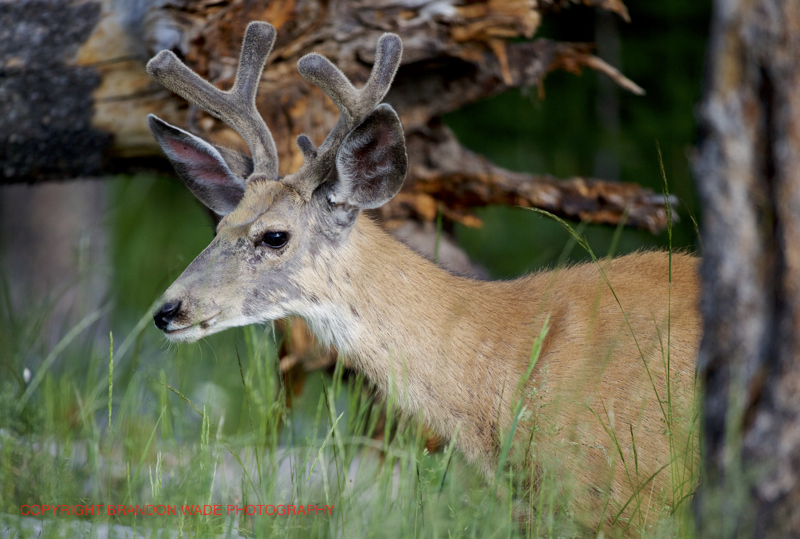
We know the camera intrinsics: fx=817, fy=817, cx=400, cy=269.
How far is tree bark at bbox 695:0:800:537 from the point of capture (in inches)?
57.2

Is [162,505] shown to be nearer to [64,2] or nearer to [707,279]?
[707,279]

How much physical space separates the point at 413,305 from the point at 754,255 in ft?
5.24

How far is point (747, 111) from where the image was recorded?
58.1 inches

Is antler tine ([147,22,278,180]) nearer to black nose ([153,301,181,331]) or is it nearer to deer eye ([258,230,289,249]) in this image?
deer eye ([258,230,289,249])

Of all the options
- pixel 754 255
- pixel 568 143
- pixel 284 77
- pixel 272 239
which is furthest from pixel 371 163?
pixel 568 143

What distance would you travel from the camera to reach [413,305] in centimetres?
298

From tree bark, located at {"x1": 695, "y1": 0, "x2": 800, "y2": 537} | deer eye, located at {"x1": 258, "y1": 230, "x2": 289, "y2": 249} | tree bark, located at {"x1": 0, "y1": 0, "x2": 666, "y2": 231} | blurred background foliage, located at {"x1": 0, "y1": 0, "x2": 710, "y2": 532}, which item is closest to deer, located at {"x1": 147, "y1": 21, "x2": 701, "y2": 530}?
deer eye, located at {"x1": 258, "y1": 230, "x2": 289, "y2": 249}

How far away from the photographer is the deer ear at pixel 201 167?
130 inches

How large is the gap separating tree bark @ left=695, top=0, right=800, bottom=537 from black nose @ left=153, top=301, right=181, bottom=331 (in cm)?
189

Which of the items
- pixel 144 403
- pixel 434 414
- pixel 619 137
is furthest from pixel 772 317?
pixel 619 137

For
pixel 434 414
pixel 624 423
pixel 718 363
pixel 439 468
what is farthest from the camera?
pixel 434 414

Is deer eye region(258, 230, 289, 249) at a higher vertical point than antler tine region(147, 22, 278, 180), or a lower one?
lower

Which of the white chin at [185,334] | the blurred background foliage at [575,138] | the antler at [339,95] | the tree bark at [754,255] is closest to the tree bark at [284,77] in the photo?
the antler at [339,95]

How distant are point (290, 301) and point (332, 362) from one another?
1369 mm
